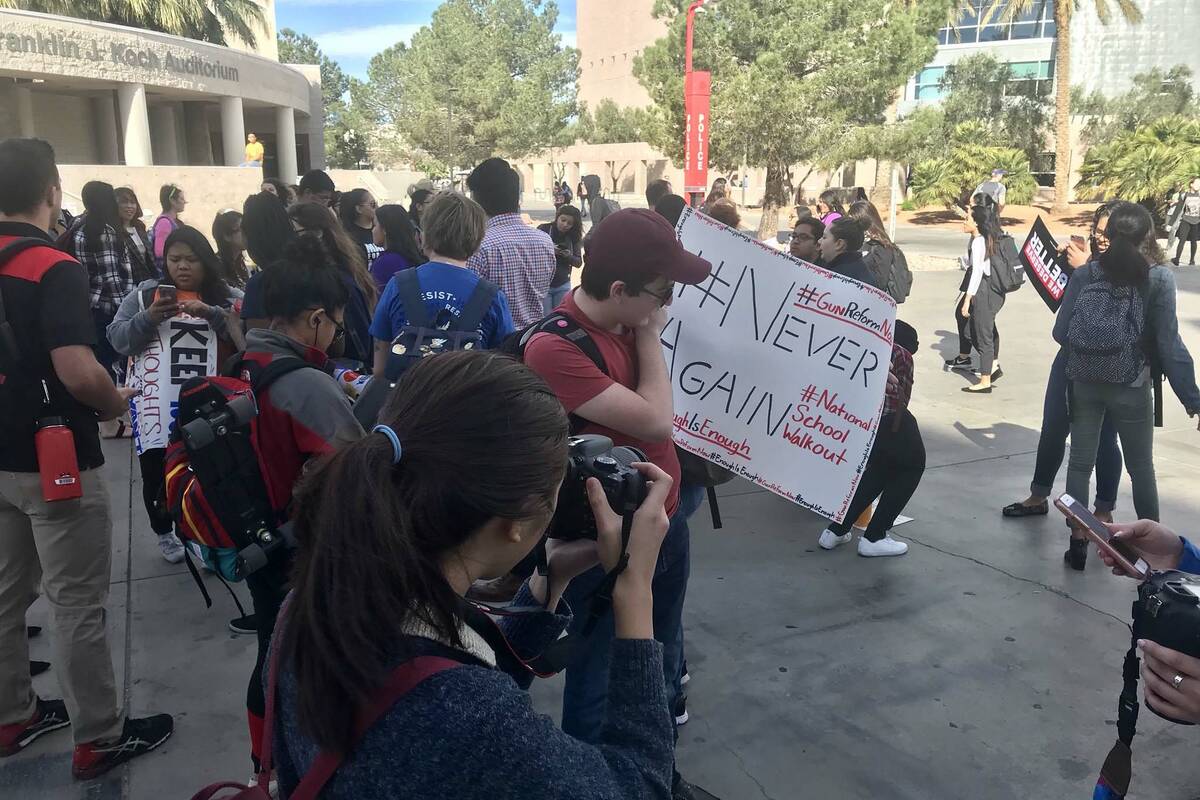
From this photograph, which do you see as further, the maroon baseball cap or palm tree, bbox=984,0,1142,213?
palm tree, bbox=984,0,1142,213

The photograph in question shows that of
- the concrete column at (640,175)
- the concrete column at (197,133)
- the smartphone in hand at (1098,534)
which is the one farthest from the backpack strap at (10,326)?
the concrete column at (640,175)

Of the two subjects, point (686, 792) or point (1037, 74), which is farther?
point (1037, 74)

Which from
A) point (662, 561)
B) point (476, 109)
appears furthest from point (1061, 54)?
point (662, 561)

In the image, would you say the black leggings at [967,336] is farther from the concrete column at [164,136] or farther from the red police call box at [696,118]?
the concrete column at [164,136]

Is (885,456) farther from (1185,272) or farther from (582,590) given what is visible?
(1185,272)

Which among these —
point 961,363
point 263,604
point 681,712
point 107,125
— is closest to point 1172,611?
point 681,712

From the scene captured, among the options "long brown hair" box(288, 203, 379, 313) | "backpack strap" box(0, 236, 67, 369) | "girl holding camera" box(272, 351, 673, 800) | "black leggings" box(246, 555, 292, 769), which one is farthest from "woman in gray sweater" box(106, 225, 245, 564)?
"girl holding camera" box(272, 351, 673, 800)

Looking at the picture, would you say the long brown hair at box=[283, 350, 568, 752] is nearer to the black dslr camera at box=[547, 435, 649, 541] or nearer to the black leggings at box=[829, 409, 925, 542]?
the black dslr camera at box=[547, 435, 649, 541]

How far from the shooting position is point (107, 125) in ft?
93.6

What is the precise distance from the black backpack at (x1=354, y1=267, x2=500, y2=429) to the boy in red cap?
1.26 m

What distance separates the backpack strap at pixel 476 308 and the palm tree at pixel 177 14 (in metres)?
28.8

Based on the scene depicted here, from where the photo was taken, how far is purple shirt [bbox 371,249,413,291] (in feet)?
16.8

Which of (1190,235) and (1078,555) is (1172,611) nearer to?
(1078,555)

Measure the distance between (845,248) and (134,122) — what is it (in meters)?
24.8
